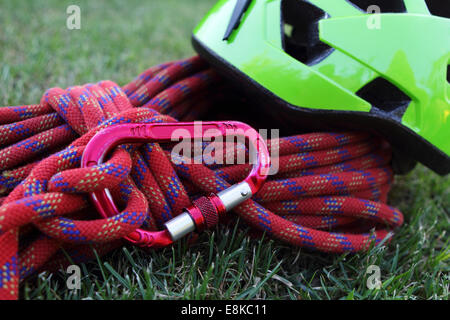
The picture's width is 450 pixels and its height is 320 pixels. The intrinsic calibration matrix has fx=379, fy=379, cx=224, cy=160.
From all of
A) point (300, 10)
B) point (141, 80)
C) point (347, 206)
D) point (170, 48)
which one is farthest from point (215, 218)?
point (170, 48)

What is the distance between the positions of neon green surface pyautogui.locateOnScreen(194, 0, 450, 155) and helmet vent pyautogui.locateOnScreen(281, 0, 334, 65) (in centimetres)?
3

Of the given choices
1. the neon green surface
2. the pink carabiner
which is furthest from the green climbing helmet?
the pink carabiner

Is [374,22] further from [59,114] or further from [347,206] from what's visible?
[59,114]

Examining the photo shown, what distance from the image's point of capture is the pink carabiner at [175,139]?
80 centimetres

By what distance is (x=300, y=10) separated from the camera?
115cm

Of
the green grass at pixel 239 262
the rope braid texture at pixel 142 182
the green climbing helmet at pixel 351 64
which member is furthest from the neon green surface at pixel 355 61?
the green grass at pixel 239 262

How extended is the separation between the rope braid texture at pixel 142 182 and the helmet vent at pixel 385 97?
0.37 ft

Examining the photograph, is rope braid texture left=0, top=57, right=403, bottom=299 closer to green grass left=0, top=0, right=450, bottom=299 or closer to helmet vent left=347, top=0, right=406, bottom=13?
green grass left=0, top=0, right=450, bottom=299

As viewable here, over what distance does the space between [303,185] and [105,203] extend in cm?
50

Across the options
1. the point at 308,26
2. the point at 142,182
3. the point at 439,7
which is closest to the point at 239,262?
the point at 142,182

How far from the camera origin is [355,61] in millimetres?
1024

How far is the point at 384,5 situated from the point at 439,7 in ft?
0.59

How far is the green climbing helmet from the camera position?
1.02 m

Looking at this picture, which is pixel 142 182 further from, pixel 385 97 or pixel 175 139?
pixel 385 97
